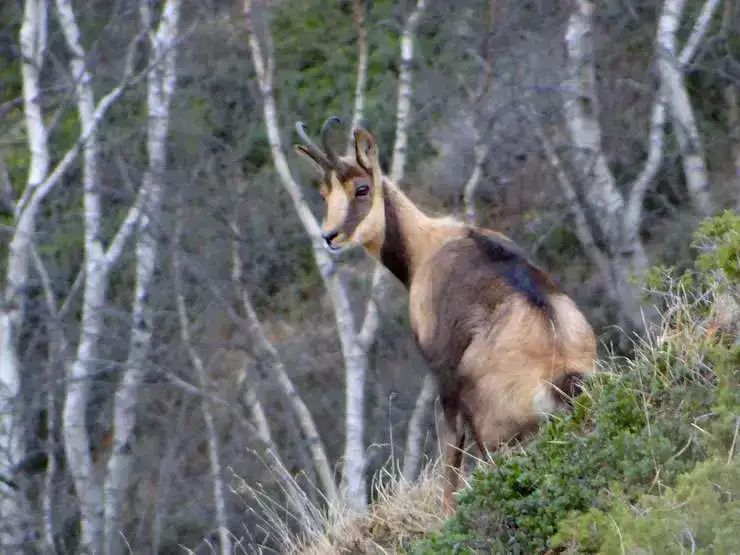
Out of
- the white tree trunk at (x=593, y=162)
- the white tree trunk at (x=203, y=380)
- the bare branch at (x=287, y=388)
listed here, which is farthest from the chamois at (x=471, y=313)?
the white tree trunk at (x=203, y=380)

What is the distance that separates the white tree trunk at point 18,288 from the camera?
49.1ft

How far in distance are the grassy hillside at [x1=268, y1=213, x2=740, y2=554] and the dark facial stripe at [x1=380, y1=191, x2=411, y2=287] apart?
2444mm

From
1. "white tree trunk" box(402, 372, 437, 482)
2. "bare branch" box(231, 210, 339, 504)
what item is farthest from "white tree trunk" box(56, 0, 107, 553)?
"white tree trunk" box(402, 372, 437, 482)

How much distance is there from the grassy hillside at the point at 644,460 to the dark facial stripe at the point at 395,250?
244cm

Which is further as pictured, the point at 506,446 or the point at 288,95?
the point at 288,95

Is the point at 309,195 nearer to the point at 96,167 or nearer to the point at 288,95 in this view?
the point at 288,95

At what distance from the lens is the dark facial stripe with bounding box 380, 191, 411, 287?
856cm

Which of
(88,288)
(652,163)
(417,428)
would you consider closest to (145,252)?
(88,288)

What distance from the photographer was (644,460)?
5168 mm

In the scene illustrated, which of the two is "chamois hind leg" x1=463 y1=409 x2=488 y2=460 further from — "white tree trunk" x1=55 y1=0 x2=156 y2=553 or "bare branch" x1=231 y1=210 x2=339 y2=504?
"white tree trunk" x1=55 y1=0 x2=156 y2=553

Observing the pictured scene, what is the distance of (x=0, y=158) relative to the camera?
1741 cm

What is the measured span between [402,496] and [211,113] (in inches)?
505

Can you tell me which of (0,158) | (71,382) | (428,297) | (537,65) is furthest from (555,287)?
(0,158)

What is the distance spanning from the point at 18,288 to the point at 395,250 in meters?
7.38
